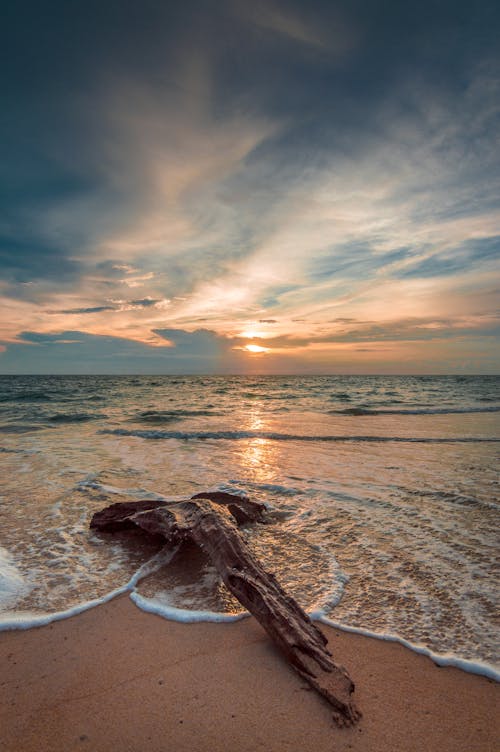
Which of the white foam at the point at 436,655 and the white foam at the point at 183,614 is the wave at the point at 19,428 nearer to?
the white foam at the point at 183,614

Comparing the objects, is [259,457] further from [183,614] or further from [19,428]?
[19,428]

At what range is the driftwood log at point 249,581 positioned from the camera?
2.68m

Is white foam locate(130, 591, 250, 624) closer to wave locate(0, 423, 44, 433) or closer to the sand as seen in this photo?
the sand

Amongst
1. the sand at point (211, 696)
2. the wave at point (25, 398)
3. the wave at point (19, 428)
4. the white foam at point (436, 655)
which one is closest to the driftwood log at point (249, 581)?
the sand at point (211, 696)

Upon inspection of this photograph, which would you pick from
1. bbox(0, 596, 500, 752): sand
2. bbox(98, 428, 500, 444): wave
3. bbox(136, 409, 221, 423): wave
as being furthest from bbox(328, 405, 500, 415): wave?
bbox(0, 596, 500, 752): sand

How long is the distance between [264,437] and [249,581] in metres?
12.0

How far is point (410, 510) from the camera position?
638cm

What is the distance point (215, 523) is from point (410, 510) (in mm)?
3529

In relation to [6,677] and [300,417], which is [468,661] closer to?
[6,677]

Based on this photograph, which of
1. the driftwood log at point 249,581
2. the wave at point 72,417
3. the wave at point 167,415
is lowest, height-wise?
the wave at point 167,415

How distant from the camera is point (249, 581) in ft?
11.1

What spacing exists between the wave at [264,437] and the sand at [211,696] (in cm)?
1125

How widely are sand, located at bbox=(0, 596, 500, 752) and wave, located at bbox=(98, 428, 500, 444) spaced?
36.9 ft

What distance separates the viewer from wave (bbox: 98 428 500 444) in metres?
13.5
